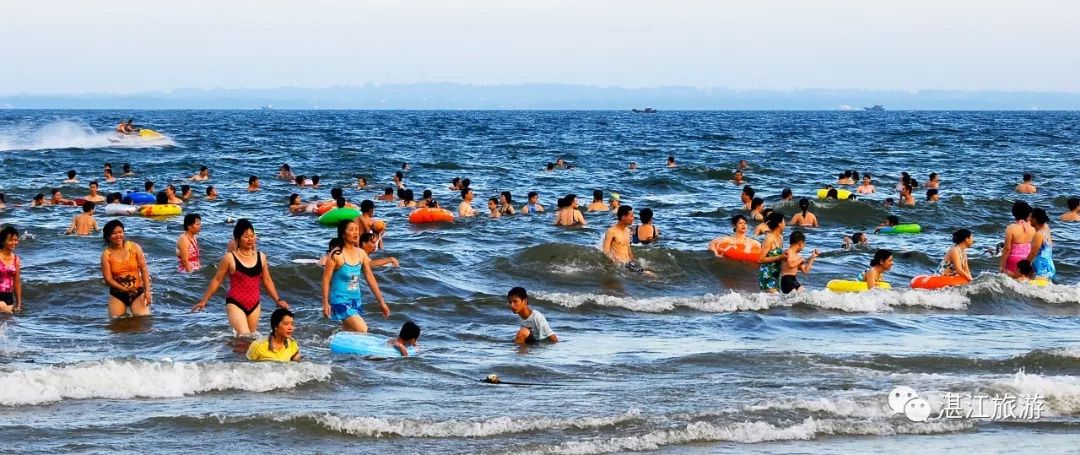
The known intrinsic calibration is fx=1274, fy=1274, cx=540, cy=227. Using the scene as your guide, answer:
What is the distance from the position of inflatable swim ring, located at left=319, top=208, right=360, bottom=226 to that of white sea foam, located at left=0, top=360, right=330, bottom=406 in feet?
39.7

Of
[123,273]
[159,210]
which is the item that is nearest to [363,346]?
[123,273]

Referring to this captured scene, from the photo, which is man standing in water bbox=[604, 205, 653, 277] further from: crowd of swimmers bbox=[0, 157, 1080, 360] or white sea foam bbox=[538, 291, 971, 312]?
white sea foam bbox=[538, 291, 971, 312]

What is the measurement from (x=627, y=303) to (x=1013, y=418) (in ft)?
21.3

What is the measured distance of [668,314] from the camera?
48.2 feet

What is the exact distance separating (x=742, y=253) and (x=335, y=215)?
7823mm

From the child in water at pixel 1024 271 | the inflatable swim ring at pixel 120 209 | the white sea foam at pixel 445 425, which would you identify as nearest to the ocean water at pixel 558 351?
the white sea foam at pixel 445 425

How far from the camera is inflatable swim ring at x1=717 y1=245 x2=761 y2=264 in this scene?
A: 59.7ft

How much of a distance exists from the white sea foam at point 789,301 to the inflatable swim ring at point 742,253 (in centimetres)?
300

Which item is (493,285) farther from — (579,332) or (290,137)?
(290,137)

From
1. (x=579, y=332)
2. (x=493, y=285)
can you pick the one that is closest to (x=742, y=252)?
(x=493, y=285)

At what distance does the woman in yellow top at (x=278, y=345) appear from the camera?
10.3 metres

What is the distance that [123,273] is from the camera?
12.2m

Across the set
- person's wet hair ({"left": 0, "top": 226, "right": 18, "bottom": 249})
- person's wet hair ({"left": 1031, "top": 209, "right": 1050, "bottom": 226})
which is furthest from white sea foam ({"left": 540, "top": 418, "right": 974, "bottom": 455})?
person's wet hair ({"left": 1031, "top": 209, "right": 1050, "bottom": 226})

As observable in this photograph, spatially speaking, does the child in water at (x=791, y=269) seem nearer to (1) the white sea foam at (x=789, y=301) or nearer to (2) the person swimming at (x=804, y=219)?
(1) the white sea foam at (x=789, y=301)
